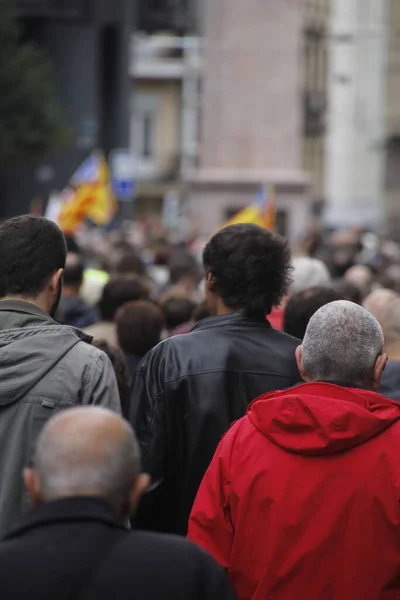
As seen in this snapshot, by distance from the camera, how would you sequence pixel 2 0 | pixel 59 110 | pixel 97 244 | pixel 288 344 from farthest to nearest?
pixel 59 110 < pixel 2 0 < pixel 97 244 < pixel 288 344

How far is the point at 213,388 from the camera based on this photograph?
4793 millimetres

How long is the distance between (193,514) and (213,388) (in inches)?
30.6

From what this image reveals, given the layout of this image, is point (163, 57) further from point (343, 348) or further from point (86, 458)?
point (86, 458)

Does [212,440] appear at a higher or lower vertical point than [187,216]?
higher

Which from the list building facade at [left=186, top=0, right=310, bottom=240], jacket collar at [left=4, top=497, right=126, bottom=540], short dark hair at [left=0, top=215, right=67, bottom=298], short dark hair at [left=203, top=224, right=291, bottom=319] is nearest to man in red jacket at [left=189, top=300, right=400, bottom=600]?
short dark hair at [left=0, top=215, right=67, bottom=298]

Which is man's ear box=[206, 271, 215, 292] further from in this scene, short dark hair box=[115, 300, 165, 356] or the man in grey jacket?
short dark hair box=[115, 300, 165, 356]

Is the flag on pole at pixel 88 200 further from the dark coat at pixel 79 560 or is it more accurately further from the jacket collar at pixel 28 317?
the dark coat at pixel 79 560

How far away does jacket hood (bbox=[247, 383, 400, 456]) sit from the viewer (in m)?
3.92

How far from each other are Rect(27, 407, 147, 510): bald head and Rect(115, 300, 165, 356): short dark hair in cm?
379

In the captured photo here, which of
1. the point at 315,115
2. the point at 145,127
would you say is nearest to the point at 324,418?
the point at 315,115

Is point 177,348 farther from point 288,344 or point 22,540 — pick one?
point 22,540

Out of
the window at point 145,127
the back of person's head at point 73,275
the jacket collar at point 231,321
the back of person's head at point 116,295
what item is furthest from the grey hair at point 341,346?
the window at point 145,127

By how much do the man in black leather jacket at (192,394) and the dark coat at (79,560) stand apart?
1790mm

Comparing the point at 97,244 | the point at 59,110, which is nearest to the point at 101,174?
the point at 97,244
